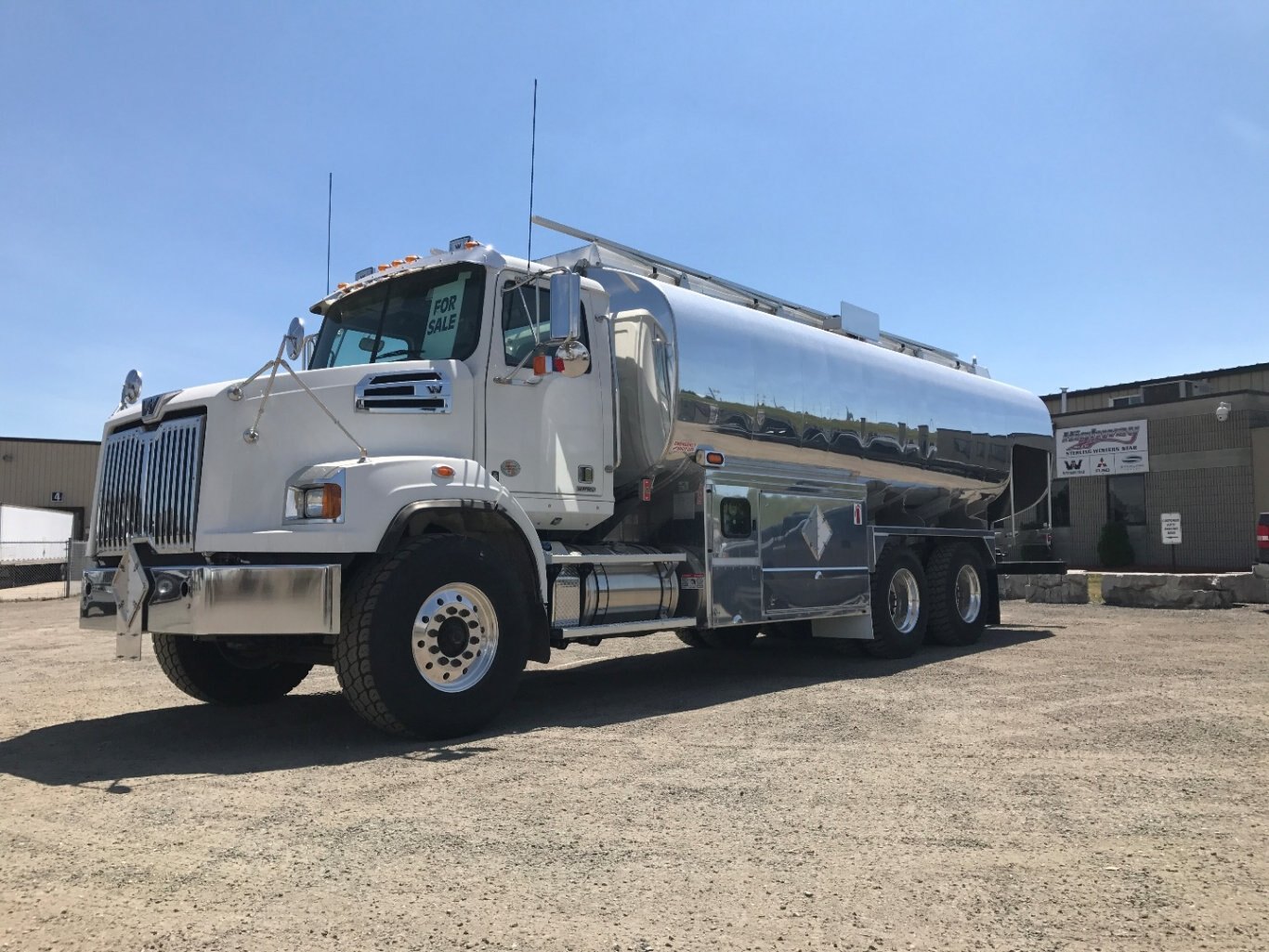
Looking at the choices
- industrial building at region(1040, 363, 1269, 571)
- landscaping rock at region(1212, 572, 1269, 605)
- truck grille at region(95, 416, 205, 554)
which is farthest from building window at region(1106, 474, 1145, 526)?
truck grille at region(95, 416, 205, 554)

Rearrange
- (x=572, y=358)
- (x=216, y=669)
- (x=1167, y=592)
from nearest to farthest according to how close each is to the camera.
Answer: (x=572, y=358)
(x=216, y=669)
(x=1167, y=592)

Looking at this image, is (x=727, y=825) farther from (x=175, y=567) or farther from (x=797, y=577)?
(x=797, y=577)

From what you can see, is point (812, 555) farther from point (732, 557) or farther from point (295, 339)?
point (295, 339)

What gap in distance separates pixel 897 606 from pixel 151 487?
7743mm

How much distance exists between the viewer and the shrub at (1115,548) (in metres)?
25.6

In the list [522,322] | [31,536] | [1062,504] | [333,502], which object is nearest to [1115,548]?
[1062,504]

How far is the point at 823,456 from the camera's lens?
402 inches

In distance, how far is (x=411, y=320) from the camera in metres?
7.77

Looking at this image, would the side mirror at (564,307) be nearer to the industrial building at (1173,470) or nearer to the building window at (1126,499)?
the industrial building at (1173,470)

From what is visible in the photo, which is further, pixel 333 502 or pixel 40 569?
pixel 40 569

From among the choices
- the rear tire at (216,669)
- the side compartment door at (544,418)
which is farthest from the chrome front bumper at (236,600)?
the side compartment door at (544,418)

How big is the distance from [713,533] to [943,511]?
507 cm

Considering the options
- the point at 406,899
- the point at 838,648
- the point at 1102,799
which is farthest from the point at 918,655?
the point at 406,899

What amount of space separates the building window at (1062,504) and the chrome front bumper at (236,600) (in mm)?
25288
